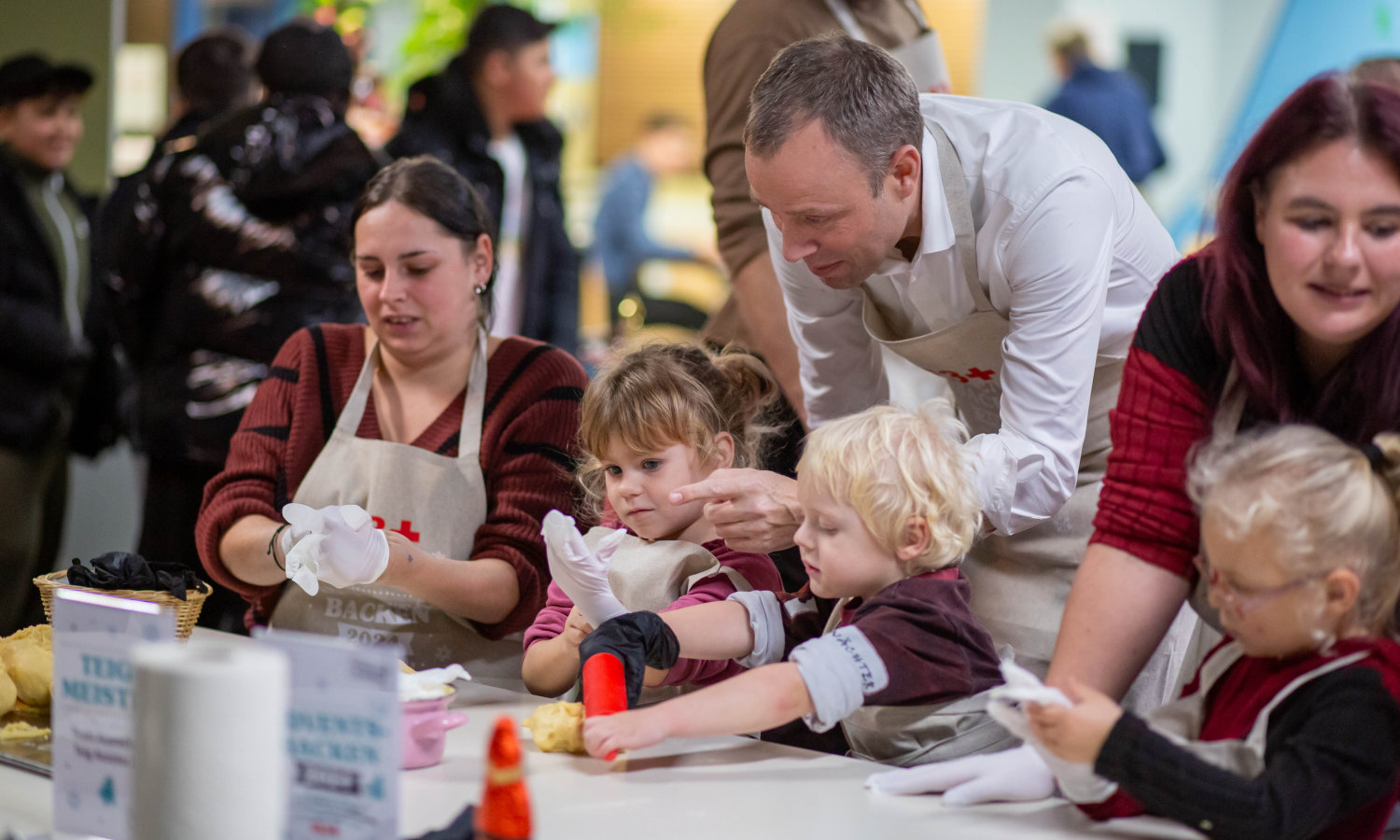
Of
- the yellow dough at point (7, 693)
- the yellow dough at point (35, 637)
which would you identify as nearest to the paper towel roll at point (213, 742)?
the yellow dough at point (7, 693)

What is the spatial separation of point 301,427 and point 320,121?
1.16 meters

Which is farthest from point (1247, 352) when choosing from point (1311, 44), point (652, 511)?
point (1311, 44)

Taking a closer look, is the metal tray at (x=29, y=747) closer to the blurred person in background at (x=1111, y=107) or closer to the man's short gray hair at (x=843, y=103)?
the man's short gray hair at (x=843, y=103)

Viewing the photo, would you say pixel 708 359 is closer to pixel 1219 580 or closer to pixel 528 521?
pixel 528 521

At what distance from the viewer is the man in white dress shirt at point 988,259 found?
1.63m

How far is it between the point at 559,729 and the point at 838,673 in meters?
0.29

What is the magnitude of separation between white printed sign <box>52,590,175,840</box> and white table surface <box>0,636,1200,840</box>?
49 mm

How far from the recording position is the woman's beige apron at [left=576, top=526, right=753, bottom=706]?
1693mm

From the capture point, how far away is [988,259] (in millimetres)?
1727

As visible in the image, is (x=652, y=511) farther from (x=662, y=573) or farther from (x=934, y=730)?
(x=934, y=730)

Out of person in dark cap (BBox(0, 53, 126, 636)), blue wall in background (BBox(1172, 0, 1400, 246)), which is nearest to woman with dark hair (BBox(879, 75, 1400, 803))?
person in dark cap (BBox(0, 53, 126, 636))

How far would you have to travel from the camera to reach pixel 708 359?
185 centimetres

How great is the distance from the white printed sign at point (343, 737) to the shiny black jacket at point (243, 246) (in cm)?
205

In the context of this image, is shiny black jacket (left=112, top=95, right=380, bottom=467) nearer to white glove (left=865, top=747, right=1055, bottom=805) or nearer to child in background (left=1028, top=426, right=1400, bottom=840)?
white glove (left=865, top=747, right=1055, bottom=805)
